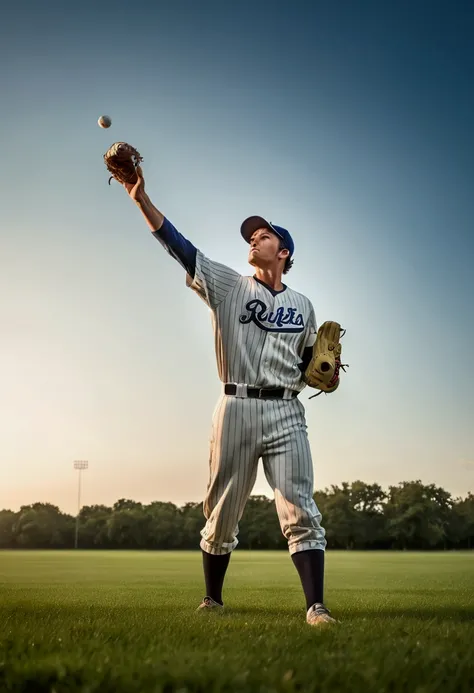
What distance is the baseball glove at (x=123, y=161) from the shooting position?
4719 mm

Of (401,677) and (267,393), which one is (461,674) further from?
(267,393)

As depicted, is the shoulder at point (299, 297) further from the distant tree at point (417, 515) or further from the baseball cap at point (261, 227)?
the distant tree at point (417, 515)

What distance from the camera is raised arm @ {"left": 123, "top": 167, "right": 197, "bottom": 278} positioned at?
4742 mm

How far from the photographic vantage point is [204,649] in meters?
2.92

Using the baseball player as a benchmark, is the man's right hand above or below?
above

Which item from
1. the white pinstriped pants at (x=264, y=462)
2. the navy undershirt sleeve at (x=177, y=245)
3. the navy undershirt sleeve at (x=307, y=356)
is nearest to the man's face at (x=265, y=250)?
the navy undershirt sleeve at (x=177, y=245)

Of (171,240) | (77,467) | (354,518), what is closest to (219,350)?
(171,240)

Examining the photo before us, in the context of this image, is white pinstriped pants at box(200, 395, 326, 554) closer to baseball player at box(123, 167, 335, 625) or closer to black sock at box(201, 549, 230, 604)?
baseball player at box(123, 167, 335, 625)

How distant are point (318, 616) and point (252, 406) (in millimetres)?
1340

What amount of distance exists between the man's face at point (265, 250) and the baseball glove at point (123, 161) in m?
1.01

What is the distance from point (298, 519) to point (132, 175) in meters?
2.51

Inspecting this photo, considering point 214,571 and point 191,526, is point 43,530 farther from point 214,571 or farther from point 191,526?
point 214,571

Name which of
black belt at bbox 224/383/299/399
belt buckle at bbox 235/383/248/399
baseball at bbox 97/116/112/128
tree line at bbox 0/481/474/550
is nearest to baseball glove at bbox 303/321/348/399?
black belt at bbox 224/383/299/399

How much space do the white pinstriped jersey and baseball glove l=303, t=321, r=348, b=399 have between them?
91 mm
